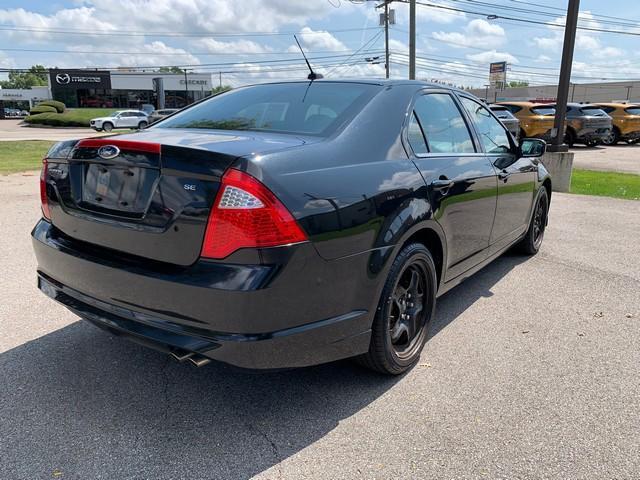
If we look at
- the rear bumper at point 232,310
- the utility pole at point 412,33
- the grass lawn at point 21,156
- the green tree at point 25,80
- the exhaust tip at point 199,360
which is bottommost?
the exhaust tip at point 199,360

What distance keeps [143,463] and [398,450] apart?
3.70ft

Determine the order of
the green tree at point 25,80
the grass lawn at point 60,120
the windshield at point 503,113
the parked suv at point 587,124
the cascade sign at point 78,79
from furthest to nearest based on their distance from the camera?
1. the green tree at point 25,80
2. the cascade sign at point 78,79
3. the grass lawn at point 60,120
4. the parked suv at point 587,124
5. the windshield at point 503,113

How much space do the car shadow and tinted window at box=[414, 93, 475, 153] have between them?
61.4 inches

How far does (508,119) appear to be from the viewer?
1794 cm

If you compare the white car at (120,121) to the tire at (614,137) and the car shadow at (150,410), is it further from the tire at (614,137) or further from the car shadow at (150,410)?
the car shadow at (150,410)

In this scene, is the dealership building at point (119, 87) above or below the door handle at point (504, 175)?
above

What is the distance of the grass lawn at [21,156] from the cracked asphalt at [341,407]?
33.8 feet

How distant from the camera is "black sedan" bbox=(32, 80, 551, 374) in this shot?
215 cm

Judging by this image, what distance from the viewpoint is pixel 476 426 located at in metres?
2.55

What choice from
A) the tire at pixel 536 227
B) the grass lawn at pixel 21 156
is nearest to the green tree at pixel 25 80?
the grass lawn at pixel 21 156

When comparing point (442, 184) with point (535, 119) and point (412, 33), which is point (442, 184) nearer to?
point (535, 119)

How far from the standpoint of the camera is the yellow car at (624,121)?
21.6 metres

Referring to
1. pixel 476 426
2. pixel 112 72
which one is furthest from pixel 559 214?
pixel 112 72

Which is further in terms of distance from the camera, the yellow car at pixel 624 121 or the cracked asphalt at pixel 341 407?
the yellow car at pixel 624 121
